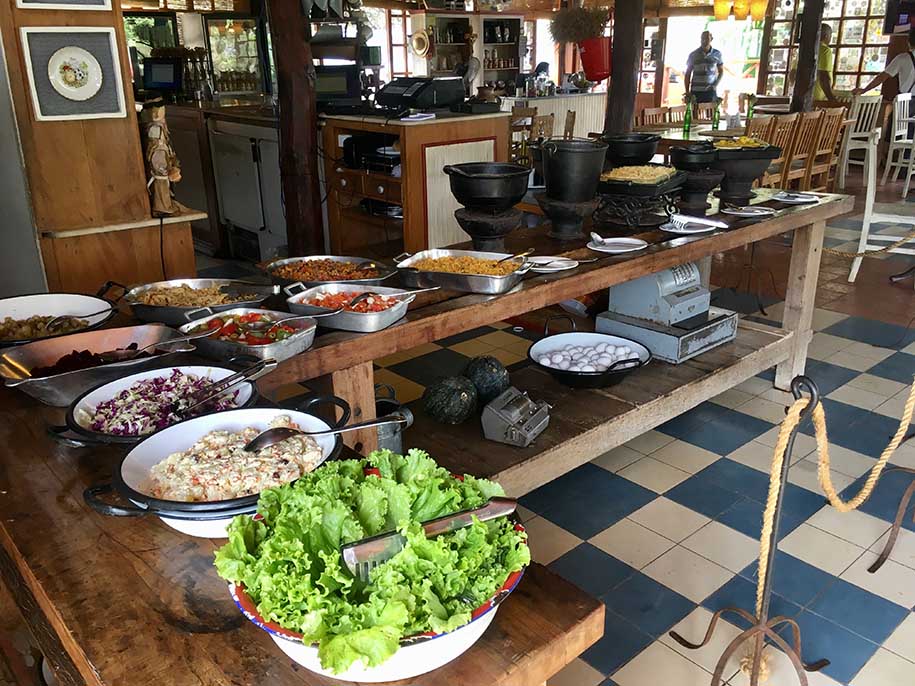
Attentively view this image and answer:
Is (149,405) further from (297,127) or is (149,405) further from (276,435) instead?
(297,127)

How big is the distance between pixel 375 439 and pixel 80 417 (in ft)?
3.35

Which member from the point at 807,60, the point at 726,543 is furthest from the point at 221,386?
the point at 807,60

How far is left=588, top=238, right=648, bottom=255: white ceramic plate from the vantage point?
9.19 feet

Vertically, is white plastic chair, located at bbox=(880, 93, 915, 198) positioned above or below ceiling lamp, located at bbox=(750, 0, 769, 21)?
below

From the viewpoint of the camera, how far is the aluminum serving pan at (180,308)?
1.98 meters

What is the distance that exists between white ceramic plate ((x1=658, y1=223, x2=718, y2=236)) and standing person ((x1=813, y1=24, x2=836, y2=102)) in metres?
7.51

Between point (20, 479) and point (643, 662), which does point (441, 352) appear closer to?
point (643, 662)

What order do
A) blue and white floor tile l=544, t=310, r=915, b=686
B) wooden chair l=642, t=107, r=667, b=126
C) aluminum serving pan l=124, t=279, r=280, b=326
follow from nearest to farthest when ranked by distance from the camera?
aluminum serving pan l=124, t=279, r=280, b=326 → blue and white floor tile l=544, t=310, r=915, b=686 → wooden chair l=642, t=107, r=667, b=126

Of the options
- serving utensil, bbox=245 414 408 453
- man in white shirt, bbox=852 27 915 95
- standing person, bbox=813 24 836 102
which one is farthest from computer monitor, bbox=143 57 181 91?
man in white shirt, bbox=852 27 915 95

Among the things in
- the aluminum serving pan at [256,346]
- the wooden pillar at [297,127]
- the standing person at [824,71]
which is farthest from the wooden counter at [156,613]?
the standing person at [824,71]

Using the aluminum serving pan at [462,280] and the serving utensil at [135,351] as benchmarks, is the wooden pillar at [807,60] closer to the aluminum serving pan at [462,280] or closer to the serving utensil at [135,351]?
the aluminum serving pan at [462,280]

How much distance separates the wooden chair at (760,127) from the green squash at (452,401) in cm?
480

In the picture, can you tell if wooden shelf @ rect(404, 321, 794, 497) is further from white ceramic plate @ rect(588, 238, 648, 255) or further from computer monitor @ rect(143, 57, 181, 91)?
computer monitor @ rect(143, 57, 181, 91)

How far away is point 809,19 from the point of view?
28.8 feet
